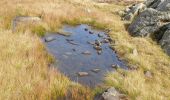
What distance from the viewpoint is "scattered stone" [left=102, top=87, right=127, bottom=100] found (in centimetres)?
771

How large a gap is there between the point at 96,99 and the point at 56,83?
1190 mm

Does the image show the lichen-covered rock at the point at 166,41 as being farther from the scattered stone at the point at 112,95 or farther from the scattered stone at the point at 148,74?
the scattered stone at the point at 112,95

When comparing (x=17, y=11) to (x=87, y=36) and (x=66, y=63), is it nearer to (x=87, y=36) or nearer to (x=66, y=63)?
(x=87, y=36)

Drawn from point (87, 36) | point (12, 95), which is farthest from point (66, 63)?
point (87, 36)

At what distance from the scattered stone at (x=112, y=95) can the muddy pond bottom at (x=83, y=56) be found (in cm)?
122

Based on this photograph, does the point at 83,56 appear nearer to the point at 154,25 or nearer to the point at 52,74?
the point at 52,74

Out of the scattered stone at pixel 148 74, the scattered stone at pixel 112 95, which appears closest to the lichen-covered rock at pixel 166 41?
the scattered stone at pixel 148 74

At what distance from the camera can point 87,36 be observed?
669 inches

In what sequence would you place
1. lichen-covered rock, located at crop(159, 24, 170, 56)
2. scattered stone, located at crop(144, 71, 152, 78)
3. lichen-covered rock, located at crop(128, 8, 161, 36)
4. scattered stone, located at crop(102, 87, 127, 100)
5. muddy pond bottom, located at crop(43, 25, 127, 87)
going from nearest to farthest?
scattered stone, located at crop(102, 87, 127, 100) → muddy pond bottom, located at crop(43, 25, 127, 87) → scattered stone, located at crop(144, 71, 152, 78) → lichen-covered rock, located at crop(159, 24, 170, 56) → lichen-covered rock, located at crop(128, 8, 161, 36)

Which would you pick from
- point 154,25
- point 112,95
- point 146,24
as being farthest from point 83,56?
point 146,24

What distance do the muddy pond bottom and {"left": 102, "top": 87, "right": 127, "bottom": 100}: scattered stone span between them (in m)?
Answer: 1.22

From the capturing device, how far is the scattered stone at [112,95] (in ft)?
25.3

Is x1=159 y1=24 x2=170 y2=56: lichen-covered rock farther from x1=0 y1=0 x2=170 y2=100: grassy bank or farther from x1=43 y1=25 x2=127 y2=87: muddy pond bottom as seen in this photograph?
x1=43 y1=25 x2=127 y2=87: muddy pond bottom

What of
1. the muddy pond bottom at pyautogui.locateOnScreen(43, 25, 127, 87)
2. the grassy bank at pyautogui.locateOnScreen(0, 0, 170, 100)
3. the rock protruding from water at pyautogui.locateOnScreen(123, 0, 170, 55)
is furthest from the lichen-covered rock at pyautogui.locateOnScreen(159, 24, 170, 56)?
the muddy pond bottom at pyautogui.locateOnScreen(43, 25, 127, 87)
